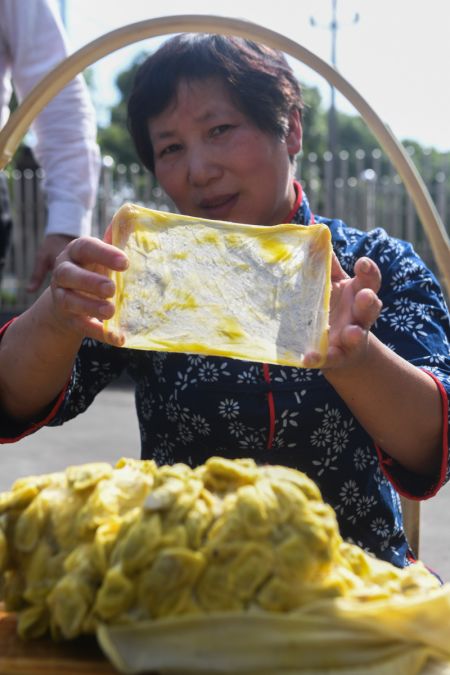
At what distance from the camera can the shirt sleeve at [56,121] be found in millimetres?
2312

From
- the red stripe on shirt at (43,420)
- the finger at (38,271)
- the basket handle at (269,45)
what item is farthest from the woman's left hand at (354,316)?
the finger at (38,271)

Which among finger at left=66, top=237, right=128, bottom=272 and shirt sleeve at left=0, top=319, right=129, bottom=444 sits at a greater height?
finger at left=66, top=237, right=128, bottom=272

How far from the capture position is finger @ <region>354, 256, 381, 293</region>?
1053 mm

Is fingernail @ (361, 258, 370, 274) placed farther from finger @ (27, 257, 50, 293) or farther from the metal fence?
the metal fence

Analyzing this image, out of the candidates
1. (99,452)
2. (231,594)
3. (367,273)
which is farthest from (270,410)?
(99,452)

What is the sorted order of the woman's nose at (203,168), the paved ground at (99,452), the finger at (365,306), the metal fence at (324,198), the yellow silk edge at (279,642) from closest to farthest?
the yellow silk edge at (279,642), the finger at (365,306), the woman's nose at (203,168), the paved ground at (99,452), the metal fence at (324,198)

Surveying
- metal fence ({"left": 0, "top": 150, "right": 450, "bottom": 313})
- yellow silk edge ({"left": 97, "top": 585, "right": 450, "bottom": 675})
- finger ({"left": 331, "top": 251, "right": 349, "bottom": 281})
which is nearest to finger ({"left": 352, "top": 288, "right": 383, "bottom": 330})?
finger ({"left": 331, "top": 251, "right": 349, "bottom": 281})

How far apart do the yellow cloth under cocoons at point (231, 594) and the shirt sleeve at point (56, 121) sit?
1635 millimetres

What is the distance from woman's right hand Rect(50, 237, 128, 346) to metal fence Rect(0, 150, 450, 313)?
7.22m

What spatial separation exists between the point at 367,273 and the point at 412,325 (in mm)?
461

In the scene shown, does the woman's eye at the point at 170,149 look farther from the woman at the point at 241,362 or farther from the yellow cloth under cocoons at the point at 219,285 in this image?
the yellow cloth under cocoons at the point at 219,285

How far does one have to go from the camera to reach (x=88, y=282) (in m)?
1.04

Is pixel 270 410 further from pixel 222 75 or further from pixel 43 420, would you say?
pixel 222 75

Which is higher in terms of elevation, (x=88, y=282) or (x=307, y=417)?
(x=88, y=282)
